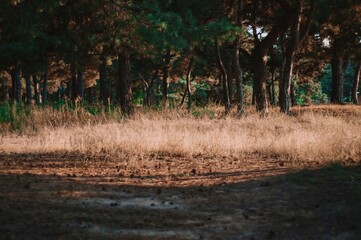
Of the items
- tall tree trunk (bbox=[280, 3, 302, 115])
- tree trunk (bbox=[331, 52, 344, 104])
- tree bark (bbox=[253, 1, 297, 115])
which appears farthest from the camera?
tree trunk (bbox=[331, 52, 344, 104])

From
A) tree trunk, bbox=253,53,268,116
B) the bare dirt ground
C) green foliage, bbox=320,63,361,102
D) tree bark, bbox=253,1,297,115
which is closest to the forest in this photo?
the bare dirt ground

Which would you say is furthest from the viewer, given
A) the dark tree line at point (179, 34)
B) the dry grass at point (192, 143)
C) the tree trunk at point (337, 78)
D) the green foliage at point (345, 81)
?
the green foliage at point (345, 81)

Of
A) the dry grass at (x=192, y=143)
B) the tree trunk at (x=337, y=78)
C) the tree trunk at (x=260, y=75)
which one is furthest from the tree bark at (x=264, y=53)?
the tree trunk at (x=337, y=78)

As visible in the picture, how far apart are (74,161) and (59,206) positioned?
341 centimetres

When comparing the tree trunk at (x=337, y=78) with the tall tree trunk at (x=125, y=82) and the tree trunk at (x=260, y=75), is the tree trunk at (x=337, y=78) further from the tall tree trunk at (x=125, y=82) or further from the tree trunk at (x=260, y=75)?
the tall tree trunk at (x=125, y=82)

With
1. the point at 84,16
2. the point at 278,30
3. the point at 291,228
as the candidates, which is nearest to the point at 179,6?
the point at 278,30

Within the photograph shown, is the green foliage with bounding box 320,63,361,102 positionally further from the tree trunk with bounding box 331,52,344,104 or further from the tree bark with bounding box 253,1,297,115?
the tree bark with bounding box 253,1,297,115

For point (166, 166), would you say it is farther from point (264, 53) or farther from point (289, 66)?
point (264, 53)

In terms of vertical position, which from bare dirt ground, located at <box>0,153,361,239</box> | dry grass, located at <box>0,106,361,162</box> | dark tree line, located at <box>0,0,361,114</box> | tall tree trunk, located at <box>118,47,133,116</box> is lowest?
bare dirt ground, located at <box>0,153,361,239</box>

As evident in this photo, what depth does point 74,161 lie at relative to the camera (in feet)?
26.7

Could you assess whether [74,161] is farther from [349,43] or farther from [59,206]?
[349,43]

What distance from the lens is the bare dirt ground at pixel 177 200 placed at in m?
4.00

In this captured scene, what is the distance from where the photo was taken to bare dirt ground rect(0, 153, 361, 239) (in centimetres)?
400

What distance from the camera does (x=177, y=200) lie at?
5.32 m
